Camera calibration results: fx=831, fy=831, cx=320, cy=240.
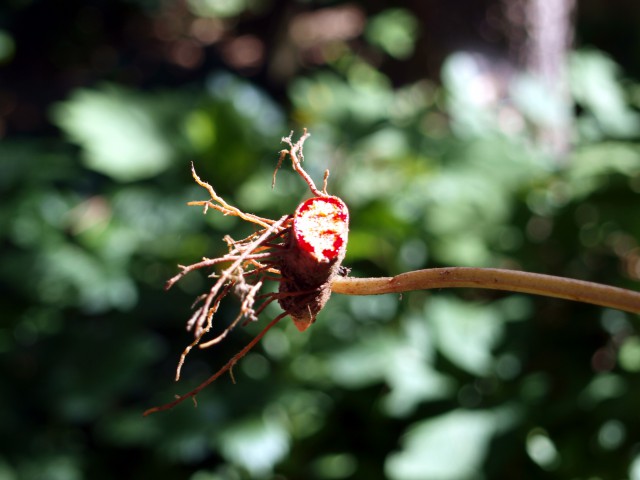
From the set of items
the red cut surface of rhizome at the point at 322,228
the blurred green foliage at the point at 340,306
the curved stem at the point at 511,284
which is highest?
the blurred green foliage at the point at 340,306

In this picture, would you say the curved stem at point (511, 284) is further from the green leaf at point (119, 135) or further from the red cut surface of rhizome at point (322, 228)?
the green leaf at point (119, 135)

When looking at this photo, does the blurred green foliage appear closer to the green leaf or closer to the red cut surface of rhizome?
the green leaf

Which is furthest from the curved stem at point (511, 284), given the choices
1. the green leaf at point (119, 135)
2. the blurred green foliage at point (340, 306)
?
the green leaf at point (119, 135)

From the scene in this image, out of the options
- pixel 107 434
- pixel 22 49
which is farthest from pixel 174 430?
pixel 22 49

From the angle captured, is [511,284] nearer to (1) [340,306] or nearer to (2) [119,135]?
(1) [340,306]

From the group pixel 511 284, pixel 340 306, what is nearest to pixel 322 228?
pixel 511 284

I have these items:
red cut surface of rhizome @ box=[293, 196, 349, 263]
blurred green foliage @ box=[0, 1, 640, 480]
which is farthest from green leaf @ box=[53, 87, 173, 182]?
red cut surface of rhizome @ box=[293, 196, 349, 263]
